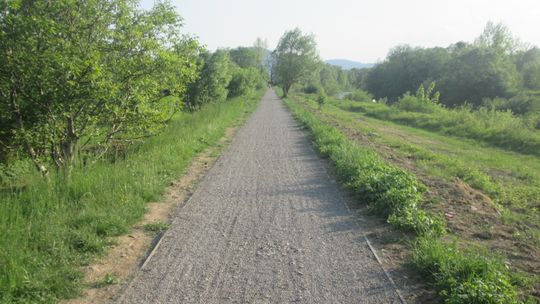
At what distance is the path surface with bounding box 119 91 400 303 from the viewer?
4062mm

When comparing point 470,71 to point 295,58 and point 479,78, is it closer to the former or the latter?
point 479,78

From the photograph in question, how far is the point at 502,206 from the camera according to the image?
749 centimetres

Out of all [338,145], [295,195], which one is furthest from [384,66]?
[295,195]

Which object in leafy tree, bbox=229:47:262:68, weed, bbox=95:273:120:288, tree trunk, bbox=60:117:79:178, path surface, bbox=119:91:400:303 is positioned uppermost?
leafy tree, bbox=229:47:262:68

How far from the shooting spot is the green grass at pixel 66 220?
3.95m

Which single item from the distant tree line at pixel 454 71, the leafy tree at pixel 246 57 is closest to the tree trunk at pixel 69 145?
the distant tree line at pixel 454 71

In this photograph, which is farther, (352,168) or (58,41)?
(352,168)

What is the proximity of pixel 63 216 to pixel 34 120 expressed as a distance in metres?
3.70

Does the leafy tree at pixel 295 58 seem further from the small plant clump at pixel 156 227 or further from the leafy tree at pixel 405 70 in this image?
the small plant clump at pixel 156 227

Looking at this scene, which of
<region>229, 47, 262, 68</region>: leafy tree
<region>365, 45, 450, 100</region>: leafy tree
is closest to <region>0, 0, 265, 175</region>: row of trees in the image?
<region>365, 45, 450, 100</region>: leafy tree

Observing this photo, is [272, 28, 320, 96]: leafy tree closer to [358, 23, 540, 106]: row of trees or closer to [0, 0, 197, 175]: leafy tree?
[358, 23, 540, 106]: row of trees

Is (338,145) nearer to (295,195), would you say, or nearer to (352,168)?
(352,168)

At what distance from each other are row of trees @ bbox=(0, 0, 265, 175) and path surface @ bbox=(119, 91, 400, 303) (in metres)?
2.89

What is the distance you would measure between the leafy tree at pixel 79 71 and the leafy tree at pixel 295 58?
4775 cm
